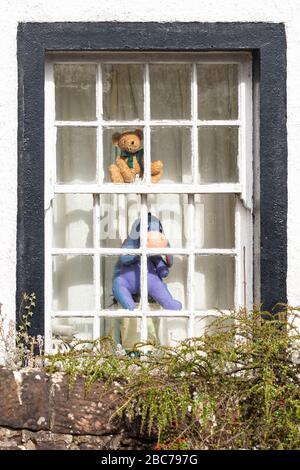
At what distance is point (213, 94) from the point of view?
6.96 m

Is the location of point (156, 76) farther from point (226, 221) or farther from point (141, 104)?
point (226, 221)

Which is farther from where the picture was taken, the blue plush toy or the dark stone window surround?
the blue plush toy

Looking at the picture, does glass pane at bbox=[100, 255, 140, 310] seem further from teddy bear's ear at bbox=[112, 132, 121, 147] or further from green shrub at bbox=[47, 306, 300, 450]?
teddy bear's ear at bbox=[112, 132, 121, 147]

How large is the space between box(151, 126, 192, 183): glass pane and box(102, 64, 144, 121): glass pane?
18 cm

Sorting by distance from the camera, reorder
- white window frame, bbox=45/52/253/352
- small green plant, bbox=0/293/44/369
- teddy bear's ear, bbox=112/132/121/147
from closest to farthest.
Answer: small green plant, bbox=0/293/44/369, white window frame, bbox=45/52/253/352, teddy bear's ear, bbox=112/132/121/147

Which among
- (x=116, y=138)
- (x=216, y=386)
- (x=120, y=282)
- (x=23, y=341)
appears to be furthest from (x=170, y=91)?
(x=216, y=386)

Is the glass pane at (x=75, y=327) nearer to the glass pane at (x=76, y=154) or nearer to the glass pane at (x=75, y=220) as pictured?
the glass pane at (x=75, y=220)

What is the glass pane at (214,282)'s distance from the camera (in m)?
6.98

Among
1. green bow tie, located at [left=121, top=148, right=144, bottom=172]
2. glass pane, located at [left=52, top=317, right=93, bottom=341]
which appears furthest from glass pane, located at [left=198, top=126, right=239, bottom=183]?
glass pane, located at [left=52, top=317, right=93, bottom=341]

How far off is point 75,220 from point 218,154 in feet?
3.24

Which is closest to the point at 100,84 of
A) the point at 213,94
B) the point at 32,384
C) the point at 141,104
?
the point at 141,104

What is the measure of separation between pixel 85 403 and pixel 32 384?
12.6 inches

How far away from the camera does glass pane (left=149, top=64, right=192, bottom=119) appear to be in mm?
6949
